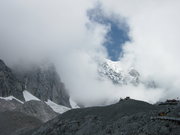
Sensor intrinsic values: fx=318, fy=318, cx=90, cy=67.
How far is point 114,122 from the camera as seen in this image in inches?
2413

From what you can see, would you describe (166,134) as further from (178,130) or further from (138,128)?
(138,128)

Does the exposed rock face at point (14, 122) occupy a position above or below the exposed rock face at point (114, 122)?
above

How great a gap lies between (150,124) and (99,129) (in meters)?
16.3

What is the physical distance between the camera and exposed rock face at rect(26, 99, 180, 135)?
4672 centimetres

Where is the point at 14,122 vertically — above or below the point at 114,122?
above

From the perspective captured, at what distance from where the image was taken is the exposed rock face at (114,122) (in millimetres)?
46722

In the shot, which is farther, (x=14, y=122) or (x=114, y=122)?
(x=14, y=122)

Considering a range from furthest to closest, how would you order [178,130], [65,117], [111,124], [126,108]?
[65,117] → [126,108] → [111,124] → [178,130]

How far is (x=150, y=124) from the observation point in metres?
48.6

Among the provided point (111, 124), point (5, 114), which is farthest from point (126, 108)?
point (5, 114)

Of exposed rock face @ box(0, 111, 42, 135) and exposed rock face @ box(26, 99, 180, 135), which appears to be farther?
exposed rock face @ box(0, 111, 42, 135)

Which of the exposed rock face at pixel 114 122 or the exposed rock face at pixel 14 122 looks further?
the exposed rock face at pixel 14 122

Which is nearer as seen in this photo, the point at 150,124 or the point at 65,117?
the point at 150,124

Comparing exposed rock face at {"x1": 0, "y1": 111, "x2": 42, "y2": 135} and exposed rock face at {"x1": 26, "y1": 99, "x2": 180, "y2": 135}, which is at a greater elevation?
exposed rock face at {"x1": 0, "y1": 111, "x2": 42, "y2": 135}
